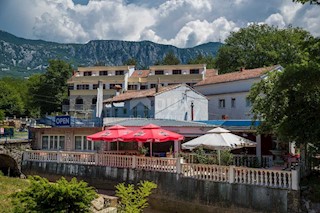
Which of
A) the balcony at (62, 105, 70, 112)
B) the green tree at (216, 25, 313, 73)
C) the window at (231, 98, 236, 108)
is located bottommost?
the window at (231, 98, 236, 108)

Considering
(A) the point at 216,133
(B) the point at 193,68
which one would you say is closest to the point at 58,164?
(A) the point at 216,133

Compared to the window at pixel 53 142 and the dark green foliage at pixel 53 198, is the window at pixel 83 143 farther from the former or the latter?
the dark green foliage at pixel 53 198

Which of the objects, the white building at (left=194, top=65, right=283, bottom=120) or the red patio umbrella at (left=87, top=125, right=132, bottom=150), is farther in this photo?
the white building at (left=194, top=65, right=283, bottom=120)

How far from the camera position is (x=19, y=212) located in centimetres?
839

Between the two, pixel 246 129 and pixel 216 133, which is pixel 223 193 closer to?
pixel 216 133

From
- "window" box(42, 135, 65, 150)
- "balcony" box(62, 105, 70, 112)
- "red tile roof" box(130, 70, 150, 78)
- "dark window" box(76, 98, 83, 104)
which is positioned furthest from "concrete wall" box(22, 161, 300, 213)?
"red tile roof" box(130, 70, 150, 78)

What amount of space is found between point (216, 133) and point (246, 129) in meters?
7.32

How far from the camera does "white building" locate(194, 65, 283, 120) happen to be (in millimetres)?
39031

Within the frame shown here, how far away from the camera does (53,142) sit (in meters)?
31.8

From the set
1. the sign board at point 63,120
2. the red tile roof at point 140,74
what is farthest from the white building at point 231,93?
the red tile roof at point 140,74

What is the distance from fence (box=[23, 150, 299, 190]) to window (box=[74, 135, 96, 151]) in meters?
3.51

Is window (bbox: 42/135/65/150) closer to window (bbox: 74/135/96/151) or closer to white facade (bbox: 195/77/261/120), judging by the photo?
window (bbox: 74/135/96/151)

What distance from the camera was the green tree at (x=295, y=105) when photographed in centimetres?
1488

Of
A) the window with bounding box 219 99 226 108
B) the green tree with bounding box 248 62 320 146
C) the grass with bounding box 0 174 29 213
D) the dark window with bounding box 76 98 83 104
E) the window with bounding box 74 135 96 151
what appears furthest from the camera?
the dark window with bounding box 76 98 83 104
